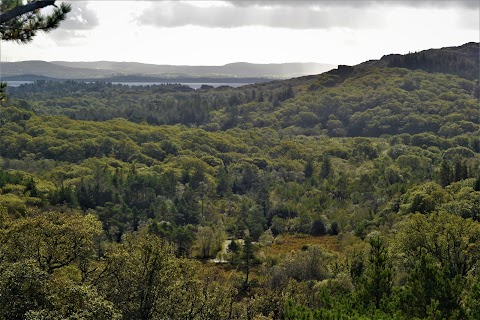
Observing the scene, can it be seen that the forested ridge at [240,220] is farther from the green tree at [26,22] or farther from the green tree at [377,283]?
the green tree at [26,22]

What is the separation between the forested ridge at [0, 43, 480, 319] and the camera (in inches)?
1018

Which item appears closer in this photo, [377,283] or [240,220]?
[377,283]

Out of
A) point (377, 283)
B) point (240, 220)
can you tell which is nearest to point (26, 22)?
point (377, 283)

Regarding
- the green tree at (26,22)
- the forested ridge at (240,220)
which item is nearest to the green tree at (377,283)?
the forested ridge at (240,220)

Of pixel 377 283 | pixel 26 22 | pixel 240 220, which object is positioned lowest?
pixel 240 220

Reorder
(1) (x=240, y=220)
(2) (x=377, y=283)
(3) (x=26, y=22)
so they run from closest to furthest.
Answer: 1. (3) (x=26, y=22)
2. (2) (x=377, y=283)
3. (1) (x=240, y=220)

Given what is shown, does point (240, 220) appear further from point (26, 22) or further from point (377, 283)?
point (26, 22)

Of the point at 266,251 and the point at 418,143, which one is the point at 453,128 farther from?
the point at 266,251

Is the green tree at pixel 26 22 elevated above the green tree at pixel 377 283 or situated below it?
above

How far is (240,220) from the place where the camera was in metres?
96.1

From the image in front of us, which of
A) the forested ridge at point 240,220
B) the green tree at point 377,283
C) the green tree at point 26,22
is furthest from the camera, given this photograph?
the green tree at point 377,283

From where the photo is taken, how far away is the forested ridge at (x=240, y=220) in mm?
25859

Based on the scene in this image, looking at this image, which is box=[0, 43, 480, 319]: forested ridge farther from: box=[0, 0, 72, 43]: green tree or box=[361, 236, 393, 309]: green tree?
box=[0, 0, 72, 43]: green tree

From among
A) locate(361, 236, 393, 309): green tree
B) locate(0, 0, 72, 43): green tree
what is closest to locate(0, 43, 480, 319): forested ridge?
locate(361, 236, 393, 309): green tree
